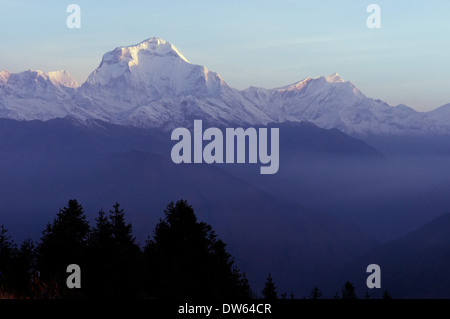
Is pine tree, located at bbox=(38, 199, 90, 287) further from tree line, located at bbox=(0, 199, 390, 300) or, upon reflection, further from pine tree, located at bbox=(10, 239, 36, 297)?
pine tree, located at bbox=(10, 239, 36, 297)

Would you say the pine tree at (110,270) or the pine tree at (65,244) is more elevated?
the pine tree at (65,244)

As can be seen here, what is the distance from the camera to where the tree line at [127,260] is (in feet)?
85.9

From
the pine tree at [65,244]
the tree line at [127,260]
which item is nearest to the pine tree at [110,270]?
the tree line at [127,260]

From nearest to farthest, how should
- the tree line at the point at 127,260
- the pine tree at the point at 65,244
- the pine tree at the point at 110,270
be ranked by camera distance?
the pine tree at the point at 110,270 → the tree line at the point at 127,260 → the pine tree at the point at 65,244

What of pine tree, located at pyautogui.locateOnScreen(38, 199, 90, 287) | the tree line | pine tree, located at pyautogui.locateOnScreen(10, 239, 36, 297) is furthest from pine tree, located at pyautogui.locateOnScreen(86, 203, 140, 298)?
pine tree, located at pyautogui.locateOnScreen(10, 239, 36, 297)

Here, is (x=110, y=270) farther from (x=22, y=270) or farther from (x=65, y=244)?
(x=65, y=244)

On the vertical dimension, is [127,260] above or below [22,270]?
above

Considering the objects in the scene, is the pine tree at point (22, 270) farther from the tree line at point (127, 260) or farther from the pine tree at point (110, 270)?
the pine tree at point (110, 270)

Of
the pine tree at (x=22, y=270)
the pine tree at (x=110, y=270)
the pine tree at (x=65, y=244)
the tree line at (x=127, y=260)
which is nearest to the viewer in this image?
the pine tree at (x=22, y=270)

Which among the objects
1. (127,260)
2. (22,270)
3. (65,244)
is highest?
(65,244)

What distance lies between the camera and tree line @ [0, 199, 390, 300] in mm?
26188

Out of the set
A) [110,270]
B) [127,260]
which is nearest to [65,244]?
[127,260]

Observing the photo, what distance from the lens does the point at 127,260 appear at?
27.6 metres

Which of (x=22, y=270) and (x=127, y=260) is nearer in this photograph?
(x=127, y=260)
